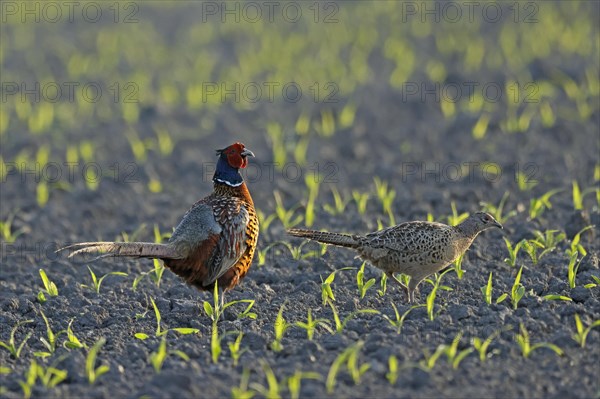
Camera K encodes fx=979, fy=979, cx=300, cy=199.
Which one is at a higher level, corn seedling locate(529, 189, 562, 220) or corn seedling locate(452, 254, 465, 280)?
corn seedling locate(529, 189, 562, 220)

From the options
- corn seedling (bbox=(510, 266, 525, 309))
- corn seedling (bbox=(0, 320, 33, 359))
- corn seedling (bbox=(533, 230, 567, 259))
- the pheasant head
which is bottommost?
corn seedling (bbox=(0, 320, 33, 359))

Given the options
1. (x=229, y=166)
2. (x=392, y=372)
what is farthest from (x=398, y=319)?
(x=229, y=166)

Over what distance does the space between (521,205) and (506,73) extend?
4824mm

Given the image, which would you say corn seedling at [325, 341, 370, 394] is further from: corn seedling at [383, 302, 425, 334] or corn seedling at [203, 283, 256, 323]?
corn seedling at [203, 283, 256, 323]

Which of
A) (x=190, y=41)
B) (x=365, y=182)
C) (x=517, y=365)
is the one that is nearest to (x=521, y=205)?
(x=365, y=182)

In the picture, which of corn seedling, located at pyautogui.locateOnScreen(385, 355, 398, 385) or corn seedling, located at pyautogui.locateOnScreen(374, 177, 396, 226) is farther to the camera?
corn seedling, located at pyautogui.locateOnScreen(374, 177, 396, 226)

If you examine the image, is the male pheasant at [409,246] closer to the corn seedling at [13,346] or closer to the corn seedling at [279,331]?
the corn seedling at [279,331]

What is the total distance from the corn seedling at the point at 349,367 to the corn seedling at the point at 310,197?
3.39 meters

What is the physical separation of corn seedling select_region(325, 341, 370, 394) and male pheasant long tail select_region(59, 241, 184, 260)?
1676 mm

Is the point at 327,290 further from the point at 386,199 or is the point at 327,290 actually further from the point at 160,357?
the point at 386,199

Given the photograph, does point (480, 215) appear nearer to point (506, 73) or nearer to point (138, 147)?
point (138, 147)

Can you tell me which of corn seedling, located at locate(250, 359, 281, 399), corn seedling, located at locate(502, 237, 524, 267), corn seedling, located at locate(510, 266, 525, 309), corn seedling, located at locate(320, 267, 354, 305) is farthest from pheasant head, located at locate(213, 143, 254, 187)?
corn seedling, located at locate(250, 359, 281, 399)

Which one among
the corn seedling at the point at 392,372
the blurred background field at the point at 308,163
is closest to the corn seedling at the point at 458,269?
the blurred background field at the point at 308,163

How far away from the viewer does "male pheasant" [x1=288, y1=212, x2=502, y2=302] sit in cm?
679
